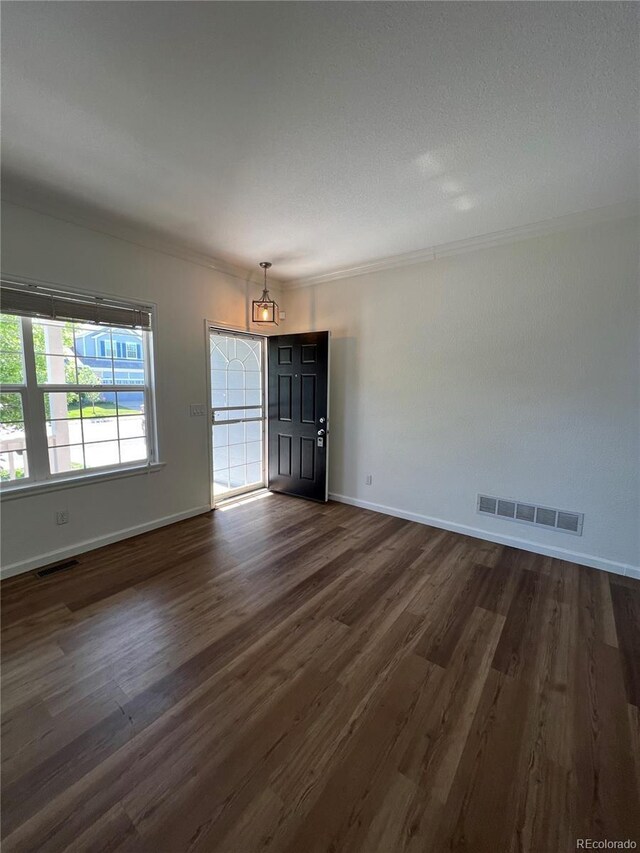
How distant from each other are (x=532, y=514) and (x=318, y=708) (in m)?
2.45

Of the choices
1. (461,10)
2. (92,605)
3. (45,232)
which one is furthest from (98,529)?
(461,10)

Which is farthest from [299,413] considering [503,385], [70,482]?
[70,482]

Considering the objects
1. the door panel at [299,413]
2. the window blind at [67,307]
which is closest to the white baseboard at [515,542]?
the door panel at [299,413]

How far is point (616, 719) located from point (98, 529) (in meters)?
3.60

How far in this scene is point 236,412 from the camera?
4262mm

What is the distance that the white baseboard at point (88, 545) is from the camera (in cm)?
254

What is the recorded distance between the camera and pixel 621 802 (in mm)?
1222

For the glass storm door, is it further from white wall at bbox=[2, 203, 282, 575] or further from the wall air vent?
the wall air vent

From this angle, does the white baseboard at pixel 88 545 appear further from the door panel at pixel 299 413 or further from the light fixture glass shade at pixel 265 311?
the light fixture glass shade at pixel 265 311

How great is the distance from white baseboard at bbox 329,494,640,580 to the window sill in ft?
7.62

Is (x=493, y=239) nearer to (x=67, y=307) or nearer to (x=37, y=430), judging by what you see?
(x=67, y=307)

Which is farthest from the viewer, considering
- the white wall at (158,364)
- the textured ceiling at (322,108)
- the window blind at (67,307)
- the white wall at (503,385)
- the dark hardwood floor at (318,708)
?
the white wall at (503,385)

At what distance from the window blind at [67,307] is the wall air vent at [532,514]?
143 inches

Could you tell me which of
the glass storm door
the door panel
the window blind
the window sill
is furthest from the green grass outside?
the door panel
